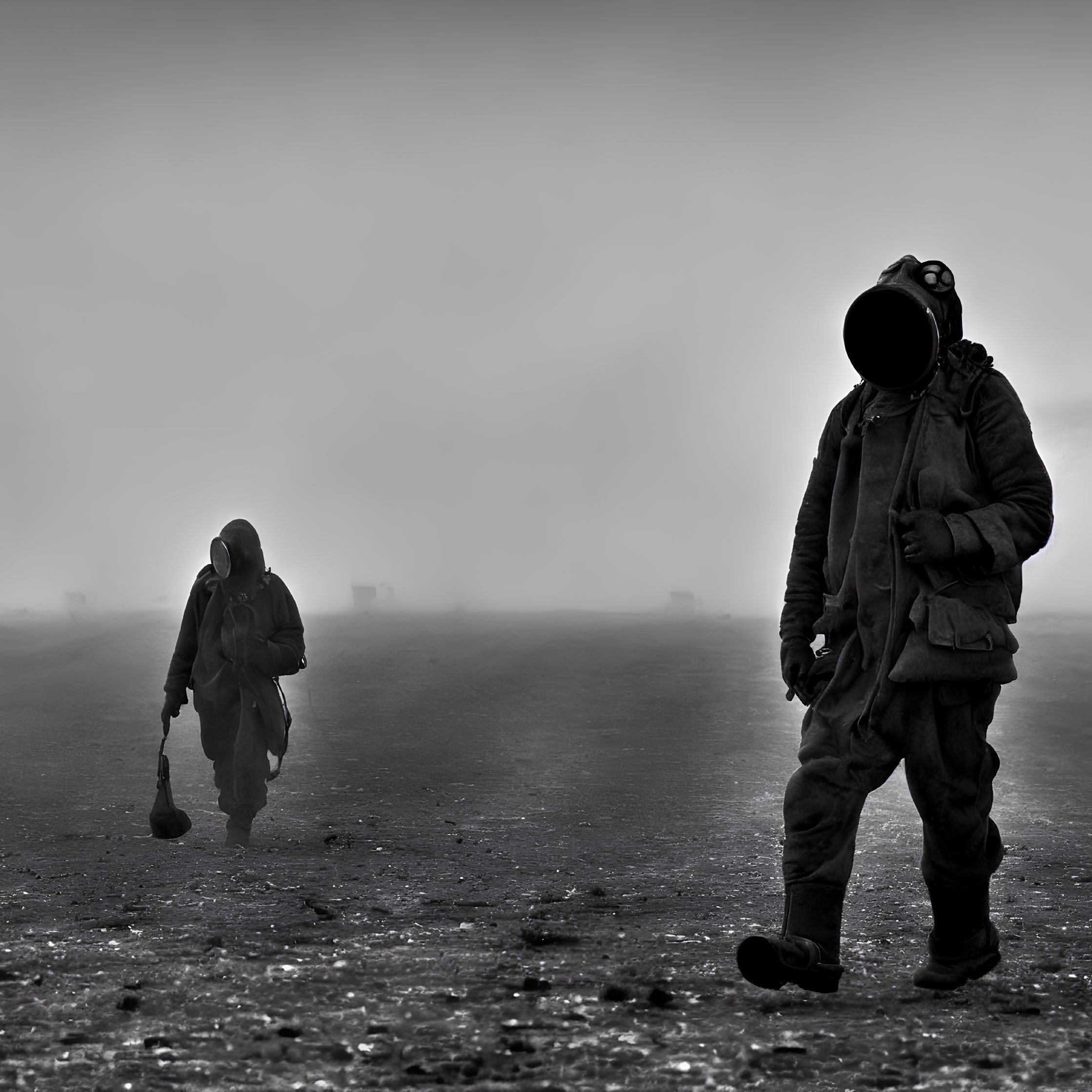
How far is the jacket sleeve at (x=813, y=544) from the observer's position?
5.69 m

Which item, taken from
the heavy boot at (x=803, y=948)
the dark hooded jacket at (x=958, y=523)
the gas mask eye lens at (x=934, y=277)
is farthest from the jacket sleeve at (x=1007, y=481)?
the heavy boot at (x=803, y=948)

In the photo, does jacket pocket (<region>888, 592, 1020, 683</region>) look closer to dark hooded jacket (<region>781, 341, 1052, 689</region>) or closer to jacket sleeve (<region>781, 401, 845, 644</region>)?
dark hooded jacket (<region>781, 341, 1052, 689</region>)

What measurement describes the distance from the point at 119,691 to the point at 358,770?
8.09 m

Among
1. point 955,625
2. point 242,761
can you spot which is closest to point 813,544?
point 955,625

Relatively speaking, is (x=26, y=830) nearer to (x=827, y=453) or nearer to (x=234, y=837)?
(x=234, y=837)

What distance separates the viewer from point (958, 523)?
5.09 meters

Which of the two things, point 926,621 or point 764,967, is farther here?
point 926,621

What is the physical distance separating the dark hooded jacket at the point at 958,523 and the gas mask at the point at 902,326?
14 cm

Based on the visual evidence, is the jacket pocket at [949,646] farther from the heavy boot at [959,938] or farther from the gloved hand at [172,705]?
the gloved hand at [172,705]

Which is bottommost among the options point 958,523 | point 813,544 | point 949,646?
point 949,646

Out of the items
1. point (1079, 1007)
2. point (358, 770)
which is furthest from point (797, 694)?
point (358, 770)

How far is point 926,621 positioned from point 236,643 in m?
5.94

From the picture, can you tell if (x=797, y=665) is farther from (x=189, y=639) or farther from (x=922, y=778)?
(x=189, y=639)

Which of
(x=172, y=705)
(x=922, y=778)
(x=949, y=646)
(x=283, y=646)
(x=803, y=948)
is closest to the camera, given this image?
(x=803, y=948)
